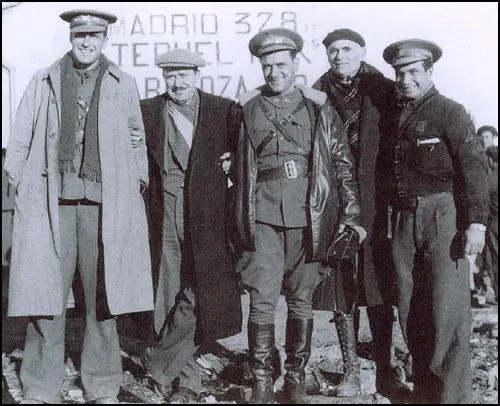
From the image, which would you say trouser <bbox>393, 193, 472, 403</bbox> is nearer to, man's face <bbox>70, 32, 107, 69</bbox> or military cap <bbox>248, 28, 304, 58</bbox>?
military cap <bbox>248, 28, 304, 58</bbox>

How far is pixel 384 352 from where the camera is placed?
4.38 metres

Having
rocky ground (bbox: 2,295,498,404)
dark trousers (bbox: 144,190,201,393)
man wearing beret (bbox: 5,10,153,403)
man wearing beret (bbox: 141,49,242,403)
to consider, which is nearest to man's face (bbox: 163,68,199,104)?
man wearing beret (bbox: 141,49,242,403)

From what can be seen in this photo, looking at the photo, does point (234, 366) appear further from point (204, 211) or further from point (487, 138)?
point (487, 138)

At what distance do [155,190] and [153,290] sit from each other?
2.13 ft

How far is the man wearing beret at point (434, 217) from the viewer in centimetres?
372

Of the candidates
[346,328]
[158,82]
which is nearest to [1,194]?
[158,82]

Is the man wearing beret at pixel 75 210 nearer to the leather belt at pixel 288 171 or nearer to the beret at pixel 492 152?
the leather belt at pixel 288 171

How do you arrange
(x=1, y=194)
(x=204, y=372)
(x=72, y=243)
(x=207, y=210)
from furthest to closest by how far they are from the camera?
1. (x=1, y=194)
2. (x=204, y=372)
3. (x=207, y=210)
4. (x=72, y=243)

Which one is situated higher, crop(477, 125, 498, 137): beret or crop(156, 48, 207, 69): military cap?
crop(156, 48, 207, 69): military cap

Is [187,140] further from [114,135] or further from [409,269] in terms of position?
[409,269]

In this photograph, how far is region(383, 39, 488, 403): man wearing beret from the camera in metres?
3.72

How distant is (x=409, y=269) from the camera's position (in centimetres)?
391

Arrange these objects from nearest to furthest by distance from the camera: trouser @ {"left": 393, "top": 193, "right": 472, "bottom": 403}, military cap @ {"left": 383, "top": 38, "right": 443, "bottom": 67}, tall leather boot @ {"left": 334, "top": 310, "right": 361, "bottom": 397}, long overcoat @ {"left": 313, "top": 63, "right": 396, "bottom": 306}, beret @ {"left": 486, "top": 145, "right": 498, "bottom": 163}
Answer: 1. trouser @ {"left": 393, "top": 193, "right": 472, "bottom": 403}
2. military cap @ {"left": 383, "top": 38, "right": 443, "bottom": 67}
3. long overcoat @ {"left": 313, "top": 63, "right": 396, "bottom": 306}
4. tall leather boot @ {"left": 334, "top": 310, "right": 361, "bottom": 397}
5. beret @ {"left": 486, "top": 145, "right": 498, "bottom": 163}

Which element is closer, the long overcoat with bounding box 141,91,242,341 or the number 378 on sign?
the long overcoat with bounding box 141,91,242,341
